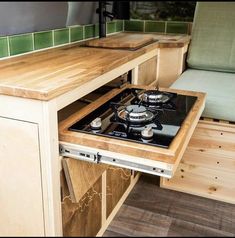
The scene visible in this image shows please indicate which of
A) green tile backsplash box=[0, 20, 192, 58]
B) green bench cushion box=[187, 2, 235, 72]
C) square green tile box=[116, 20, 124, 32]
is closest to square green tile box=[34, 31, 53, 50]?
green tile backsplash box=[0, 20, 192, 58]

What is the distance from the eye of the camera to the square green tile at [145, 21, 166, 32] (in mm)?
2422

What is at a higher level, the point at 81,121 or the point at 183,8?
the point at 183,8

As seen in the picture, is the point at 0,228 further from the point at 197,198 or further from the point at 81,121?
the point at 197,198

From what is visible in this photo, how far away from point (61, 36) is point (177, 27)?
0.98 meters

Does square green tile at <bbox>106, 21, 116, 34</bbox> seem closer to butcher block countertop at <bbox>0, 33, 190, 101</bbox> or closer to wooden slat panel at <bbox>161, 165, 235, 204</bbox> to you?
butcher block countertop at <bbox>0, 33, 190, 101</bbox>

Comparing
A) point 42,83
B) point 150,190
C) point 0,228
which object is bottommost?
point 150,190

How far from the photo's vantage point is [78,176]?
1.08 m

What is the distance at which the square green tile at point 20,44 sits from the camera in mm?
1444

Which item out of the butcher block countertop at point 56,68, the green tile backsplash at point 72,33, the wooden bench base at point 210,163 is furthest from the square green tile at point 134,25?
the wooden bench base at point 210,163

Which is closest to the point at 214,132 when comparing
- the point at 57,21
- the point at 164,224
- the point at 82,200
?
the point at 82,200

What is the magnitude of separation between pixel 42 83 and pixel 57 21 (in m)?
0.83

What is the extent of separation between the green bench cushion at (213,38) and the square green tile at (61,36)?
Answer: 822 mm

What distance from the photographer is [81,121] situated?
1.13 meters

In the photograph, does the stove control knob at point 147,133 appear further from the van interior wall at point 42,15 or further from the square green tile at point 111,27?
the square green tile at point 111,27
